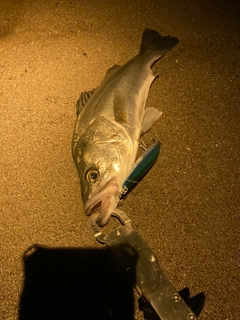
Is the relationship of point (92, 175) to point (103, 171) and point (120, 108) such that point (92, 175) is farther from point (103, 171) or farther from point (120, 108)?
point (120, 108)

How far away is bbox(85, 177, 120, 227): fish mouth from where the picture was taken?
7.48 feet

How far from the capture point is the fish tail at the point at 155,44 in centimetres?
309

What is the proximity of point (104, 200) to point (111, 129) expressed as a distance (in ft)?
2.03

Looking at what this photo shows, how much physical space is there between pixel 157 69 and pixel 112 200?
1.62m

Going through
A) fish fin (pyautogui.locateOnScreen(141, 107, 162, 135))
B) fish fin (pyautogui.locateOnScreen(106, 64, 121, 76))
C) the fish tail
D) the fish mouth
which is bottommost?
the fish mouth

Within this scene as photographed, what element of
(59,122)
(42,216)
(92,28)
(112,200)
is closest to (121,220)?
(112,200)

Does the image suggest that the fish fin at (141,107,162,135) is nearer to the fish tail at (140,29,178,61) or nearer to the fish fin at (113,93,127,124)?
the fish fin at (113,93,127,124)

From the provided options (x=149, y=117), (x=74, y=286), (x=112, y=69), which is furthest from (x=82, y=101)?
(x=74, y=286)

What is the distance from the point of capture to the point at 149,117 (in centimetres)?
285

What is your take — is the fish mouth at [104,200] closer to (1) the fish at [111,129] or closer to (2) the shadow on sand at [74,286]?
(1) the fish at [111,129]

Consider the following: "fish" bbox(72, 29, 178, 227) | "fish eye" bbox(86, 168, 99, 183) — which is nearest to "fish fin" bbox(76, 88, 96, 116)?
"fish" bbox(72, 29, 178, 227)

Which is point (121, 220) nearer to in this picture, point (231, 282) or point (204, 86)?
point (231, 282)

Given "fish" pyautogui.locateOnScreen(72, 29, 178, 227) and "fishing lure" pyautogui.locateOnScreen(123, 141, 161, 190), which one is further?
"fishing lure" pyautogui.locateOnScreen(123, 141, 161, 190)

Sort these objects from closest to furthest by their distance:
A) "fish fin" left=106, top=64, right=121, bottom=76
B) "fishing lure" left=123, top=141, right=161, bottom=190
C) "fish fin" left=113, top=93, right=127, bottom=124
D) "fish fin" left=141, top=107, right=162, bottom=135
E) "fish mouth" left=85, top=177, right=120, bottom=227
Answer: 1. "fish mouth" left=85, top=177, right=120, bottom=227
2. "fishing lure" left=123, top=141, right=161, bottom=190
3. "fish fin" left=113, top=93, right=127, bottom=124
4. "fish fin" left=141, top=107, right=162, bottom=135
5. "fish fin" left=106, top=64, right=121, bottom=76
